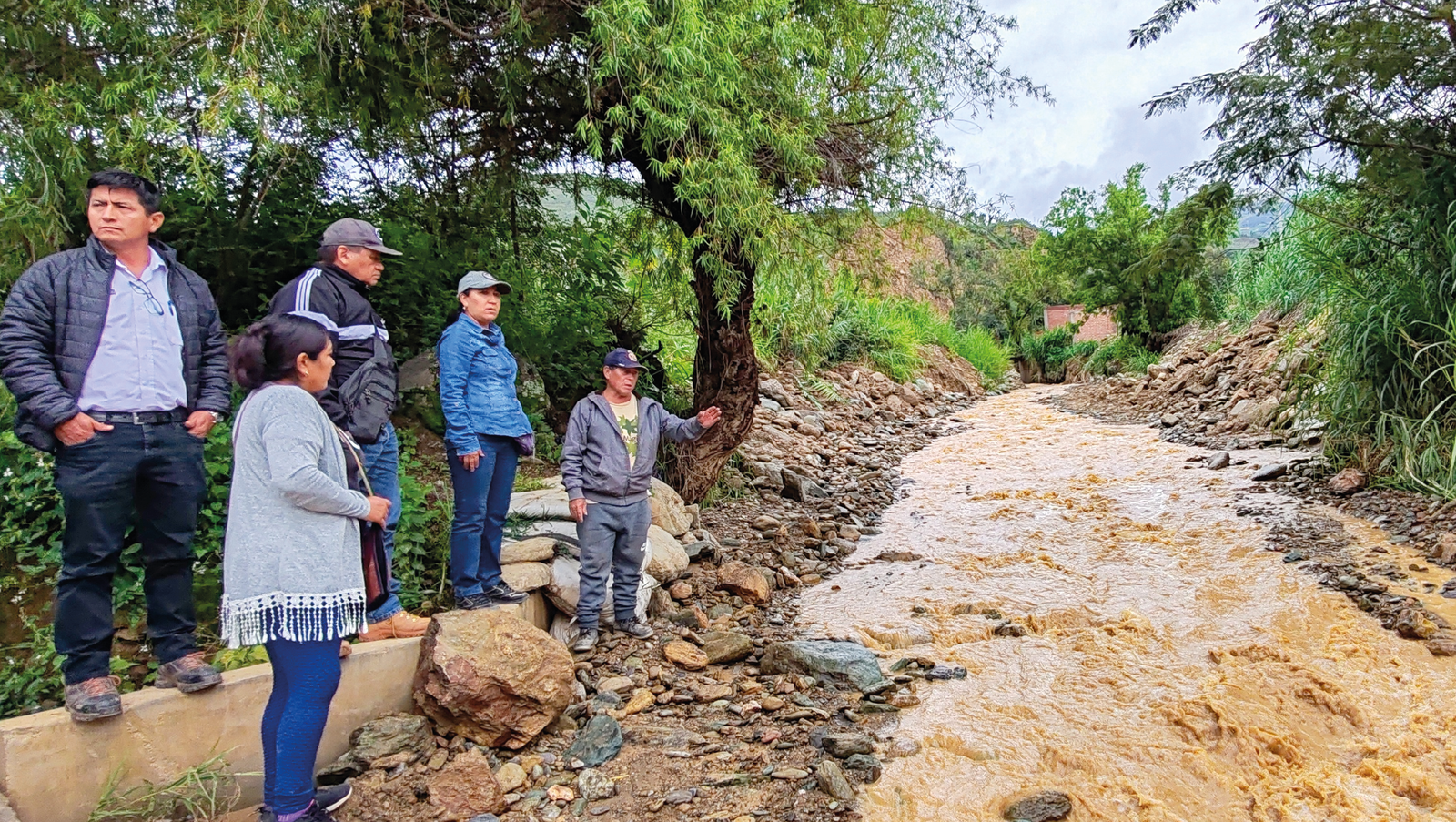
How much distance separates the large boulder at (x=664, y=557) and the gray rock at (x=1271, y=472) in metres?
5.57

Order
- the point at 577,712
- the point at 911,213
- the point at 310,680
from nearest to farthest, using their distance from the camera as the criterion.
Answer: the point at 310,680, the point at 577,712, the point at 911,213

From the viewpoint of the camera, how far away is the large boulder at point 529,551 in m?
4.04

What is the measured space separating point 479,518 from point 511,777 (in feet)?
3.87

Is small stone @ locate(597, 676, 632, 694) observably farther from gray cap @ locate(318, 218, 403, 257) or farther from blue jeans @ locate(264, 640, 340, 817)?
gray cap @ locate(318, 218, 403, 257)

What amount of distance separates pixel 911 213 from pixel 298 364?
510cm

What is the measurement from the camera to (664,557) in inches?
190

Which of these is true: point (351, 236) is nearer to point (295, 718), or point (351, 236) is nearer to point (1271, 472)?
point (295, 718)

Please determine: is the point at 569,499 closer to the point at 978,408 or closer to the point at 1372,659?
the point at 1372,659

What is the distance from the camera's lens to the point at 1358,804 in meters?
2.60

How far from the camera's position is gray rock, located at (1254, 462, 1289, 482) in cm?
715

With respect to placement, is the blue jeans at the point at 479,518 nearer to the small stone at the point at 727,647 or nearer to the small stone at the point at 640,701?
the small stone at the point at 640,701

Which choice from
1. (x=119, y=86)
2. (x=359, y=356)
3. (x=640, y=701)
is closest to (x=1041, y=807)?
(x=640, y=701)

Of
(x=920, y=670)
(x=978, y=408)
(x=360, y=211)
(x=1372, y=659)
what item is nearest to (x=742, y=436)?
(x=920, y=670)

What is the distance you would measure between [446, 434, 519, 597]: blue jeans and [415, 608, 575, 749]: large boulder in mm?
414
